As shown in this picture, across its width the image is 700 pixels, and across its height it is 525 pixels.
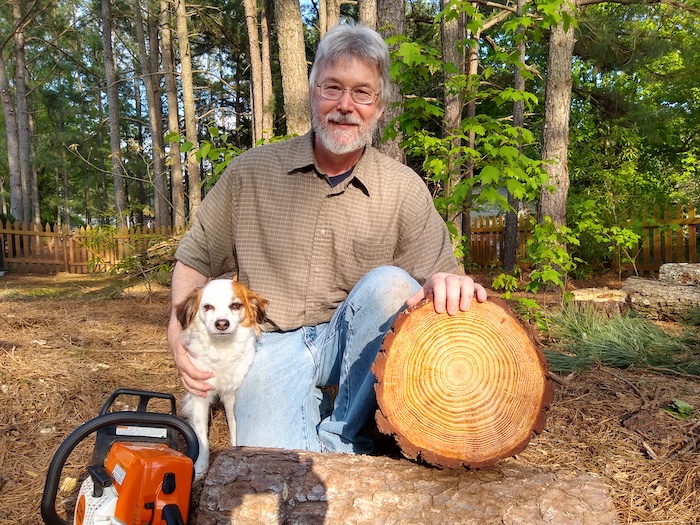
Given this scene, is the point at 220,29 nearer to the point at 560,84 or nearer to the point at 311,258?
the point at 560,84

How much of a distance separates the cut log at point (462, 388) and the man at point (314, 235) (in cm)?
70

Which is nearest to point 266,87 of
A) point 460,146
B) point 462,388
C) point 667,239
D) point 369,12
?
point 369,12

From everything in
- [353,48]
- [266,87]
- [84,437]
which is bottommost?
[84,437]

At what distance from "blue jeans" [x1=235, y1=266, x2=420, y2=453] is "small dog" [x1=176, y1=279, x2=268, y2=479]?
0.09m

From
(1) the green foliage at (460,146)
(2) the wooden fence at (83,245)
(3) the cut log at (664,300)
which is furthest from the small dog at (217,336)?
(2) the wooden fence at (83,245)

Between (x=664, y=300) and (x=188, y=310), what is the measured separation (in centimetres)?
567

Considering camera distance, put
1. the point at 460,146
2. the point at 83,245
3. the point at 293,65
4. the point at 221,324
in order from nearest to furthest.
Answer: the point at 221,324
the point at 460,146
the point at 293,65
the point at 83,245

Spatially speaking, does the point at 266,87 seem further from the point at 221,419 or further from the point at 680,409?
the point at 680,409

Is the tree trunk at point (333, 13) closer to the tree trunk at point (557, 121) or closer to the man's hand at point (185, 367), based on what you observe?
the tree trunk at point (557, 121)

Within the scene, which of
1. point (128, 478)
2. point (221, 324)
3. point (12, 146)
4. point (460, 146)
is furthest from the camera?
point (12, 146)

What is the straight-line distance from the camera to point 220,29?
827 inches

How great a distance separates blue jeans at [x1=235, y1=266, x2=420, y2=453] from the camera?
2.11 metres

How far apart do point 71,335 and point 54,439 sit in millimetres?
2344

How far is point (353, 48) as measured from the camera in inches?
94.4
